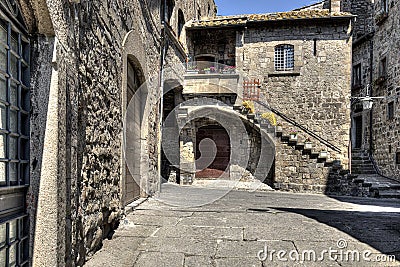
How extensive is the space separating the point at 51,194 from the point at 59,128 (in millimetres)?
465

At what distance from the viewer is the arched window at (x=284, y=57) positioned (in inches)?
572

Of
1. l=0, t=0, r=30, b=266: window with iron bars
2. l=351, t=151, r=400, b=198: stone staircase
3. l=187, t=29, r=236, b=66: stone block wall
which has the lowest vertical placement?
l=351, t=151, r=400, b=198: stone staircase

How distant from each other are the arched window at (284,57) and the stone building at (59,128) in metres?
10.9

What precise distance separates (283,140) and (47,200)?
1041 centimetres

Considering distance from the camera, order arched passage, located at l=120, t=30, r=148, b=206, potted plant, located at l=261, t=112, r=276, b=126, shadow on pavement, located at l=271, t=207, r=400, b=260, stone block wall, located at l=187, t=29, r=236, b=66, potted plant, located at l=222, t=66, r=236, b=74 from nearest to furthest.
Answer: shadow on pavement, located at l=271, t=207, r=400, b=260
arched passage, located at l=120, t=30, r=148, b=206
potted plant, located at l=222, t=66, r=236, b=74
potted plant, located at l=261, t=112, r=276, b=126
stone block wall, located at l=187, t=29, r=236, b=66

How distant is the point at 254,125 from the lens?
12.4 m

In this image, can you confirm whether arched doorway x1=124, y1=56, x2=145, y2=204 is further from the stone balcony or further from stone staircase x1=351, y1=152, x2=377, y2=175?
stone staircase x1=351, y1=152, x2=377, y2=175

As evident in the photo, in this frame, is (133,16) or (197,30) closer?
(133,16)

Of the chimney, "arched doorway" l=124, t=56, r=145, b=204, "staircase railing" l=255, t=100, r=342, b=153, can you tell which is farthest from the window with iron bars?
the chimney

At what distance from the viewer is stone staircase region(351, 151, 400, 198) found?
10.7m

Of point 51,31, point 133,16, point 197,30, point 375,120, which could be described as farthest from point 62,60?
point 375,120

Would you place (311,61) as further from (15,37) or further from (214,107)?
(15,37)

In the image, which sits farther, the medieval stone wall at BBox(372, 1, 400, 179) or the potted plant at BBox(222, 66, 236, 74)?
the medieval stone wall at BBox(372, 1, 400, 179)

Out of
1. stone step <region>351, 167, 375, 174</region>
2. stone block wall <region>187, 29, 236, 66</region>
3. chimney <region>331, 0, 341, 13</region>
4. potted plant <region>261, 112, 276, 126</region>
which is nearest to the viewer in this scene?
potted plant <region>261, 112, 276, 126</region>
